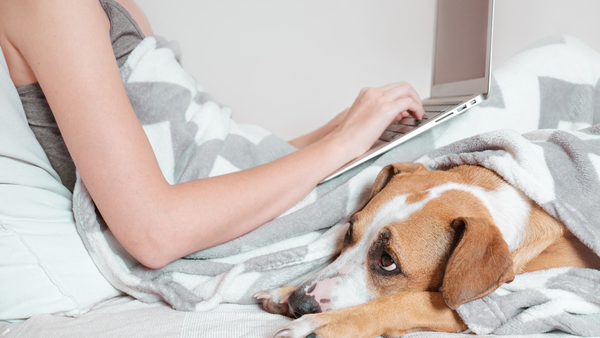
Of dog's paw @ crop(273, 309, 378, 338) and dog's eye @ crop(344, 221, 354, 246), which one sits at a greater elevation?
dog's eye @ crop(344, 221, 354, 246)

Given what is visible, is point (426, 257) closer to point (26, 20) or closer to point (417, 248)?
point (417, 248)

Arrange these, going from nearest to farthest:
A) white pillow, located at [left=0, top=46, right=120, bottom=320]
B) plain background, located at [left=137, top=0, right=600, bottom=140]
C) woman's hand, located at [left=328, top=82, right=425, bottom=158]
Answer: white pillow, located at [left=0, top=46, right=120, bottom=320], woman's hand, located at [left=328, top=82, right=425, bottom=158], plain background, located at [left=137, top=0, right=600, bottom=140]

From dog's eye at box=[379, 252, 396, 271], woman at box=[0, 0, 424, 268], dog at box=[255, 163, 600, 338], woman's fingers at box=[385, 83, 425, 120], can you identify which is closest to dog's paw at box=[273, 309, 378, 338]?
dog at box=[255, 163, 600, 338]

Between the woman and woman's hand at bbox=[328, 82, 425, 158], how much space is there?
306 millimetres

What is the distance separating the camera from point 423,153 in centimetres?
141

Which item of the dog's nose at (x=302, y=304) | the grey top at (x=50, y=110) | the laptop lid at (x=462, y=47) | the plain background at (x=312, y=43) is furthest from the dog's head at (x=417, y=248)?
the plain background at (x=312, y=43)

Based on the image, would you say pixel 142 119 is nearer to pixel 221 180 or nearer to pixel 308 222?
pixel 221 180

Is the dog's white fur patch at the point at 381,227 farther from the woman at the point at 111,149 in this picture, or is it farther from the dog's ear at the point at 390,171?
the woman at the point at 111,149

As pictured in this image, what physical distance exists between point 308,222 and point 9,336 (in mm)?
837

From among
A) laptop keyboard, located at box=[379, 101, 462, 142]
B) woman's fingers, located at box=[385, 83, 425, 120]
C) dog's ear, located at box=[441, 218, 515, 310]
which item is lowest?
dog's ear, located at box=[441, 218, 515, 310]

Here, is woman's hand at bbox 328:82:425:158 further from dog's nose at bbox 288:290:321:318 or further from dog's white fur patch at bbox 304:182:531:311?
dog's nose at bbox 288:290:321:318

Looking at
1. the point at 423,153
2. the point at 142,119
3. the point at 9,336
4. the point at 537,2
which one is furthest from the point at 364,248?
the point at 537,2

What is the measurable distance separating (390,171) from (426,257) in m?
0.31

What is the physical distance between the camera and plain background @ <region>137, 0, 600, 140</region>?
8.53ft
